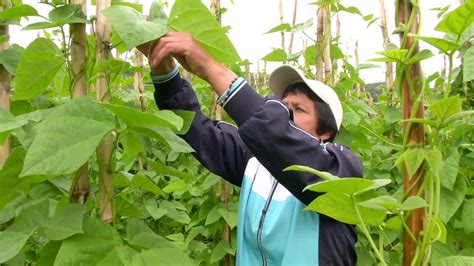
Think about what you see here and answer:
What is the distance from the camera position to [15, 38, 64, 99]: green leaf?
1.02m

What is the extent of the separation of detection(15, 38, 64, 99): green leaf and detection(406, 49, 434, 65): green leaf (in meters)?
0.68

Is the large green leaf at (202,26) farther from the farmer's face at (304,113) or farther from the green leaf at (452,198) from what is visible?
the green leaf at (452,198)

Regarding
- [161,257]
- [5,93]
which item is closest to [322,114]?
[161,257]

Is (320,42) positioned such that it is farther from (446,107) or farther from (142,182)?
(446,107)

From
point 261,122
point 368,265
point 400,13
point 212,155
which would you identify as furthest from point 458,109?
point 368,265

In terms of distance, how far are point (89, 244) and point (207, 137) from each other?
0.72 m

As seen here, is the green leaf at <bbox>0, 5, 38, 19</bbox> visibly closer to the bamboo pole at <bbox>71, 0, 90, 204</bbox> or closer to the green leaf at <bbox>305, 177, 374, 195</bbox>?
the bamboo pole at <bbox>71, 0, 90, 204</bbox>

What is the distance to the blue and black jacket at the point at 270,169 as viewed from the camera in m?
1.24

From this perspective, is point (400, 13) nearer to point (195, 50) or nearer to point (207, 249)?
point (195, 50)

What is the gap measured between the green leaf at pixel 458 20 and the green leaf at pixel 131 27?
47 cm

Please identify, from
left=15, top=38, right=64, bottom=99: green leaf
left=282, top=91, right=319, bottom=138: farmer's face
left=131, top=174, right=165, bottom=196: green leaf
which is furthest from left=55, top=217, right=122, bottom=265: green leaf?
left=282, top=91, right=319, bottom=138: farmer's face

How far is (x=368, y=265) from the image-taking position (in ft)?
7.25

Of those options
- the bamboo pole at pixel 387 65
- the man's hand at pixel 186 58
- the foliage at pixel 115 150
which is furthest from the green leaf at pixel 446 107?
the bamboo pole at pixel 387 65

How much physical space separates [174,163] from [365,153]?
1.13 metres
